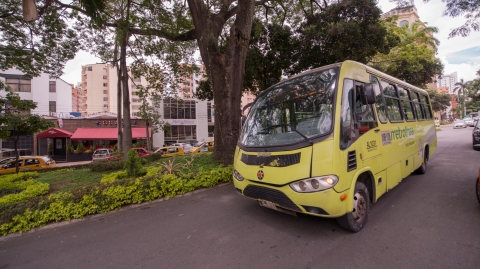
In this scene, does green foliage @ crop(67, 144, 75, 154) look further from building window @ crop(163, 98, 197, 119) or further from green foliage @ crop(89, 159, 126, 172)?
green foliage @ crop(89, 159, 126, 172)

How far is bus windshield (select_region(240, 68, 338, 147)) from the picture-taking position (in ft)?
10.1

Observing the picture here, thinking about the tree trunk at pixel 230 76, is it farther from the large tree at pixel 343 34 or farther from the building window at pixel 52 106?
the building window at pixel 52 106

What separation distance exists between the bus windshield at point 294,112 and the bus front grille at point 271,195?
2.18 ft

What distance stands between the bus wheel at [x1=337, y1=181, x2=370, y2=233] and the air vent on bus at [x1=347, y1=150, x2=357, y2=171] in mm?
348

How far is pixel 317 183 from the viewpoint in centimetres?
271

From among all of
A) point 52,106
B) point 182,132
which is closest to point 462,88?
point 182,132

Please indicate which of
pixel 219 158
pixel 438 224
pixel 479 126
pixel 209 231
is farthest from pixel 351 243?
pixel 479 126

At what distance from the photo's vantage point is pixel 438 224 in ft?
10.6

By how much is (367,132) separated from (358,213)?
1.20 m

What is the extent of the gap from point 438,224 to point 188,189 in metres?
4.73

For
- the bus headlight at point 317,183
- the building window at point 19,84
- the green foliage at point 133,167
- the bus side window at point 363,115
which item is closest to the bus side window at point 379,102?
the bus side window at point 363,115

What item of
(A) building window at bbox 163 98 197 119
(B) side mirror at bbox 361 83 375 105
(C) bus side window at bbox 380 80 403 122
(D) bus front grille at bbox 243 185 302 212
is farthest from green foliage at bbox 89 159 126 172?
(A) building window at bbox 163 98 197 119

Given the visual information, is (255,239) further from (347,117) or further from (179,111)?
(179,111)

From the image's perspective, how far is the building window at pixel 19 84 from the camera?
25.6 m
